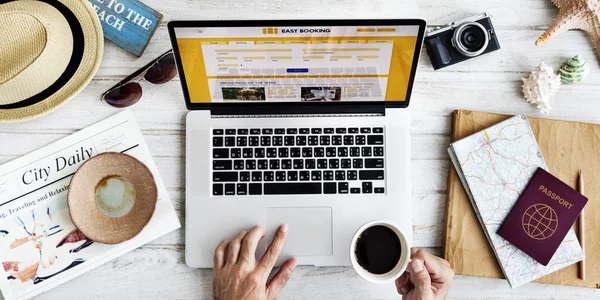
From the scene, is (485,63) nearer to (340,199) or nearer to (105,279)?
(340,199)

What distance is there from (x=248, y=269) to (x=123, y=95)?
432 millimetres

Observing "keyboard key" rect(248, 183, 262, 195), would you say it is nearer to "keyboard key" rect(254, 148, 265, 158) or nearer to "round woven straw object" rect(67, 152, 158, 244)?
"keyboard key" rect(254, 148, 265, 158)

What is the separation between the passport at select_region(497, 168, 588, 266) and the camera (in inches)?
35.3

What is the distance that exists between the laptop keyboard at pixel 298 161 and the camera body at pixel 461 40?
20 centimetres

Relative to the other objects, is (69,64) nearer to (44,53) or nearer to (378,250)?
(44,53)

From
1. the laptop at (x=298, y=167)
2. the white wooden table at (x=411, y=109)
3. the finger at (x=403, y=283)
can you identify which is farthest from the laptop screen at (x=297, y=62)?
the finger at (x=403, y=283)

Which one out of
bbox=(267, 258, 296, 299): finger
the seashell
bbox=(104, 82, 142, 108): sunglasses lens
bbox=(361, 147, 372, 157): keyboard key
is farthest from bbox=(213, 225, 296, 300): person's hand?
the seashell

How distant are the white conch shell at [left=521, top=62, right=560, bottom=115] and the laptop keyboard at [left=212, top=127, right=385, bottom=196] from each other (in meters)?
0.31

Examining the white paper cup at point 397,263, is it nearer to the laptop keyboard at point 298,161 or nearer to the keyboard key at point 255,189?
the laptop keyboard at point 298,161

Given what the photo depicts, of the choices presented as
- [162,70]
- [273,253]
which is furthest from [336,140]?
[162,70]

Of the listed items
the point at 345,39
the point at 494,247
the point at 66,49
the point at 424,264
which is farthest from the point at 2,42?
the point at 494,247

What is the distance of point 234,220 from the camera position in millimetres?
916

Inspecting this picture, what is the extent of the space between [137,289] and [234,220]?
248 millimetres

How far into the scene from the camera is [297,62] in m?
0.81
